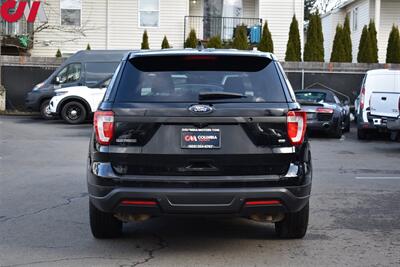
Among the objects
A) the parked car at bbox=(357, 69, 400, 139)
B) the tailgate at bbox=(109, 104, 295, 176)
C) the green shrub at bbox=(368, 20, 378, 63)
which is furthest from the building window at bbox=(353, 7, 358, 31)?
the tailgate at bbox=(109, 104, 295, 176)

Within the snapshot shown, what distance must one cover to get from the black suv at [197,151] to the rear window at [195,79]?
0.5 inches

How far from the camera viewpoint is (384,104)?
667 inches

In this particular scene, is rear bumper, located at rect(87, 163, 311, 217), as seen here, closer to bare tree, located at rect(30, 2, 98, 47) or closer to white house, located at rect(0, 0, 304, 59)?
white house, located at rect(0, 0, 304, 59)

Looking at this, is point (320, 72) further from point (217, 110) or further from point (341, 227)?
point (217, 110)

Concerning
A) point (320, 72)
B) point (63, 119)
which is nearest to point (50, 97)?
point (63, 119)

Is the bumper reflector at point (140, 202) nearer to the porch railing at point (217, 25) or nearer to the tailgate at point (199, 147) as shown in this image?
the tailgate at point (199, 147)

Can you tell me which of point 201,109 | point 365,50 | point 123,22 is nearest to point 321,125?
point 365,50

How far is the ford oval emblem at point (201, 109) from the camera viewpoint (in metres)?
5.60

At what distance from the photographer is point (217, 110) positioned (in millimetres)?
5613

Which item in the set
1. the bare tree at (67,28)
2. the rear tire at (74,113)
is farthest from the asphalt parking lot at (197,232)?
the bare tree at (67,28)

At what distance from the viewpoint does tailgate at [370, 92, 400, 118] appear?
659 inches

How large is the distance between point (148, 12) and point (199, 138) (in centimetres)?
2419

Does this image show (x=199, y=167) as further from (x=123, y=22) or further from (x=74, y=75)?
(x=123, y=22)

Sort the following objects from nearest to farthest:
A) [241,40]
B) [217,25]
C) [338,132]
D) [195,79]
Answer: [195,79] < [338,132] < [241,40] < [217,25]
